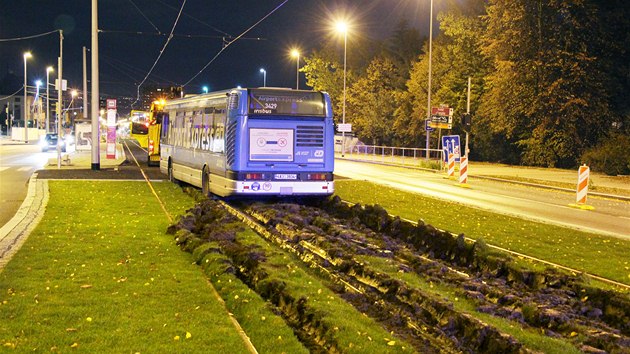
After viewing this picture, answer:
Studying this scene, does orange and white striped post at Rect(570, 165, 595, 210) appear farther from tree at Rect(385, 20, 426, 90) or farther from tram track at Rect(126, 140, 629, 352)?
tree at Rect(385, 20, 426, 90)

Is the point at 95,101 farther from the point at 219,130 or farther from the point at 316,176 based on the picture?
the point at 316,176

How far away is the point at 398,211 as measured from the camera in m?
17.7

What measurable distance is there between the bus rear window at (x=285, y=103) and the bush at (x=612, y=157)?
1069 inches

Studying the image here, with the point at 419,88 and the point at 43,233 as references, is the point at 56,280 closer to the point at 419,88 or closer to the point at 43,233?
the point at 43,233

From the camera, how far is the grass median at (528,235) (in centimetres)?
1119

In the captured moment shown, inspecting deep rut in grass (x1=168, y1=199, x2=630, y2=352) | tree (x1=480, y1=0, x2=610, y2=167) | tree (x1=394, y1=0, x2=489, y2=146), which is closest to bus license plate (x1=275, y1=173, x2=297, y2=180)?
deep rut in grass (x1=168, y1=199, x2=630, y2=352)

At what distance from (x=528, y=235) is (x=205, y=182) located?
361 inches

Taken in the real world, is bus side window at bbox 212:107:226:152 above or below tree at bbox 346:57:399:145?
below

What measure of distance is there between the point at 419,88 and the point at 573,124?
18360 mm

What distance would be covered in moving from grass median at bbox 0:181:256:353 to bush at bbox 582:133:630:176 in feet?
107

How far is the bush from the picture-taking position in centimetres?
3944

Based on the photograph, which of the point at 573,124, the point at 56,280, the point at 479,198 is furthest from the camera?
the point at 573,124

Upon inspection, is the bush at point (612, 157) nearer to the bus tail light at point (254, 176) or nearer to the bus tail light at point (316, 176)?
the bus tail light at point (316, 176)

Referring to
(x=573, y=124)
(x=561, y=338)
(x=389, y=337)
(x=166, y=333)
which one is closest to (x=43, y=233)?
(x=166, y=333)
